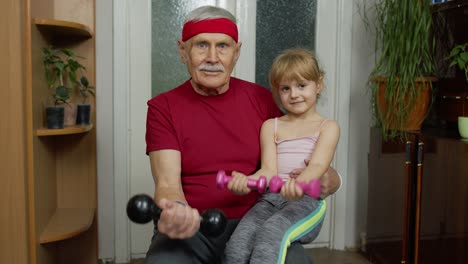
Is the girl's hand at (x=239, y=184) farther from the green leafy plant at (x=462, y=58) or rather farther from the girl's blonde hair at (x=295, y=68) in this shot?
the green leafy plant at (x=462, y=58)

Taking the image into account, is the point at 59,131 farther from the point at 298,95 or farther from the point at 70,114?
the point at 298,95

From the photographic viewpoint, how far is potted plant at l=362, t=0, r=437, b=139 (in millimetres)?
2264

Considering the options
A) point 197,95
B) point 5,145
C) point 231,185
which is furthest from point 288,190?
point 5,145

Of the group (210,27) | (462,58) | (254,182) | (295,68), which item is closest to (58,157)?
(210,27)

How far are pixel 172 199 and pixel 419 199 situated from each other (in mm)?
1456

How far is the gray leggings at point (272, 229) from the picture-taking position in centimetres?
114

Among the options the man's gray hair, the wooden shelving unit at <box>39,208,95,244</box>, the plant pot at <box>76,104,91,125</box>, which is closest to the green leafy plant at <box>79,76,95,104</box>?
the plant pot at <box>76,104,91,125</box>

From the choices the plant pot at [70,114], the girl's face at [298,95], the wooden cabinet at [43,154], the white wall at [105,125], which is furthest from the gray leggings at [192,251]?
the white wall at [105,125]

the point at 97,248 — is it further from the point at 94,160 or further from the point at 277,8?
the point at 277,8

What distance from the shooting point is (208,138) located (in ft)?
4.66

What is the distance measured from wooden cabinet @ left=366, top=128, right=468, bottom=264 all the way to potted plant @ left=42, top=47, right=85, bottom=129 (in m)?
1.64

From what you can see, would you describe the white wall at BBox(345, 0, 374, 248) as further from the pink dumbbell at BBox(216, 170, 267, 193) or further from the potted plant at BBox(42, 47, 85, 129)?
the pink dumbbell at BBox(216, 170, 267, 193)

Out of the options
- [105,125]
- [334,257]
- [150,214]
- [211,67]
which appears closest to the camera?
[150,214]

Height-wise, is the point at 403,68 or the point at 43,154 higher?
the point at 403,68
